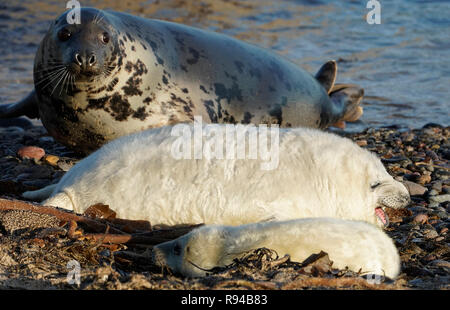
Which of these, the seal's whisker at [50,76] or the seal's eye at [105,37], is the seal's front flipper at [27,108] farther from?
the seal's eye at [105,37]

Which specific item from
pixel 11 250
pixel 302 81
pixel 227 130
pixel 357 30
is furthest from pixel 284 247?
pixel 357 30

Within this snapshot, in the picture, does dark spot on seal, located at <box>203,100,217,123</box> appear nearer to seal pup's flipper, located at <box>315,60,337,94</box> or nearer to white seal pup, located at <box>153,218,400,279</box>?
seal pup's flipper, located at <box>315,60,337,94</box>

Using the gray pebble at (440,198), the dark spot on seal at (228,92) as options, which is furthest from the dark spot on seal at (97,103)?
the gray pebble at (440,198)

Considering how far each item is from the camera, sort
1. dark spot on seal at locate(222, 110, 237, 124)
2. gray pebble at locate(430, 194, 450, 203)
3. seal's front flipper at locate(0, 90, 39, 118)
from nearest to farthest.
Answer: gray pebble at locate(430, 194, 450, 203) → dark spot on seal at locate(222, 110, 237, 124) → seal's front flipper at locate(0, 90, 39, 118)

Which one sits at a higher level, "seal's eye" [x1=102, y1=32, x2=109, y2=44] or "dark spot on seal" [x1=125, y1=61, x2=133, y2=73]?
"seal's eye" [x1=102, y1=32, x2=109, y2=44]

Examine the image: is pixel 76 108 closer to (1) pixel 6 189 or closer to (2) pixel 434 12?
(1) pixel 6 189

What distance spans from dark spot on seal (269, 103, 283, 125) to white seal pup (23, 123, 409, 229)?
8.88ft

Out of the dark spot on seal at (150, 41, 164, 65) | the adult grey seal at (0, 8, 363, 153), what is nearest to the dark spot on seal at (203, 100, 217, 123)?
the adult grey seal at (0, 8, 363, 153)

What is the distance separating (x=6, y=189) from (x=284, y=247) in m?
1.95

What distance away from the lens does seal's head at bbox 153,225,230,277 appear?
8.89 feet

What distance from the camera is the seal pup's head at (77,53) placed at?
488cm

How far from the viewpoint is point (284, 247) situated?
2.77 m
